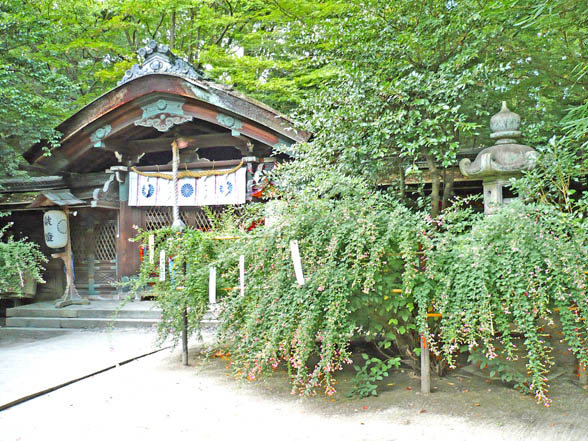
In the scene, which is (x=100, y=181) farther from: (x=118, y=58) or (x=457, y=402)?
(x=457, y=402)

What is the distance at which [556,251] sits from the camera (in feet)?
12.0

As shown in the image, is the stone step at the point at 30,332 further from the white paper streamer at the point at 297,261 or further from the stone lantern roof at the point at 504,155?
the stone lantern roof at the point at 504,155

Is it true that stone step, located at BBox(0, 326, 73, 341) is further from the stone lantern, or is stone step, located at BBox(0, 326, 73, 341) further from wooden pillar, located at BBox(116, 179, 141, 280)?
the stone lantern

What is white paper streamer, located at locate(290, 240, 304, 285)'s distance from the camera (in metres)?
4.14

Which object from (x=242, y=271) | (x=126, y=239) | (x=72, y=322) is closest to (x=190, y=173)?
(x=126, y=239)

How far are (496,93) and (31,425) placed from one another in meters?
7.51

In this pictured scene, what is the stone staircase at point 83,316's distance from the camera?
894 cm

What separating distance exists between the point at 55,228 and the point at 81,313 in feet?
6.50

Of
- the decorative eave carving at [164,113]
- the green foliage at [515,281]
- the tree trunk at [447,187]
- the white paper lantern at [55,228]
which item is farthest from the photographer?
the white paper lantern at [55,228]

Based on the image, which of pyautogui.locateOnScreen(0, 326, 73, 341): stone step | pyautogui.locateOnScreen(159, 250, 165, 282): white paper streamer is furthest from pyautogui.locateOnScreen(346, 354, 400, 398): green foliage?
pyautogui.locateOnScreen(0, 326, 73, 341): stone step

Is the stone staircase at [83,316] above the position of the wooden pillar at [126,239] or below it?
below

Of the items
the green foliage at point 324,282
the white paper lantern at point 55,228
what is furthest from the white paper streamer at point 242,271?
the white paper lantern at point 55,228

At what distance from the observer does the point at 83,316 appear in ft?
31.1

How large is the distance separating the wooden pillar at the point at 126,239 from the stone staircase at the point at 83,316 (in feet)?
2.86
